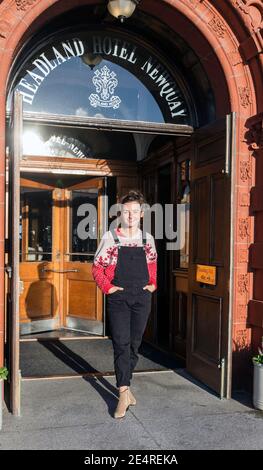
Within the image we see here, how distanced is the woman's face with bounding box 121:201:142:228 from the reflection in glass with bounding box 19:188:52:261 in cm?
354

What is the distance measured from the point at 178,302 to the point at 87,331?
72.3 inches

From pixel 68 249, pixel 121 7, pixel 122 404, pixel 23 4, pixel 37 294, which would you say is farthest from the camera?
pixel 68 249

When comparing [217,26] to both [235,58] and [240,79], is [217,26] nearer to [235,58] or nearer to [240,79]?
[235,58]

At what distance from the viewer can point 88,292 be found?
7273 mm

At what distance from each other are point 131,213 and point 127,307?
82cm

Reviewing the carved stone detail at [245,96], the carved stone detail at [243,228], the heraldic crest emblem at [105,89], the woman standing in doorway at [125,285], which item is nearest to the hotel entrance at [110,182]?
the heraldic crest emblem at [105,89]

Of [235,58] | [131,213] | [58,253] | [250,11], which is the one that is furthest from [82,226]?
[250,11]

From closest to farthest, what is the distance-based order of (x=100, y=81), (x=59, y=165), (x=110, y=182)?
1. (x=100, y=81)
2. (x=59, y=165)
3. (x=110, y=182)

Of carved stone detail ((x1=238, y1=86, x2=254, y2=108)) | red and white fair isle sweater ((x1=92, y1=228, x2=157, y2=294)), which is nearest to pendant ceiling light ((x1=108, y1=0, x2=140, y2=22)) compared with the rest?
carved stone detail ((x1=238, y1=86, x2=254, y2=108))

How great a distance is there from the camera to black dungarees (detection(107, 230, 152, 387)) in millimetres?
3980

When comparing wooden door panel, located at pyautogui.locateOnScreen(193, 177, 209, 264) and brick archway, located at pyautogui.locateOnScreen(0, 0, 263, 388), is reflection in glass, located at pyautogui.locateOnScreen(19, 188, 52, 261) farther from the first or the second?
brick archway, located at pyautogui.locateOnScreen(0, 0, 263, 388)

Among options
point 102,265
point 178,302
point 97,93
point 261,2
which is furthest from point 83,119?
point 178,302

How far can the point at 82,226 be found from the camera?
7367 millimetres

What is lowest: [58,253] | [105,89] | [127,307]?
[127,307]
